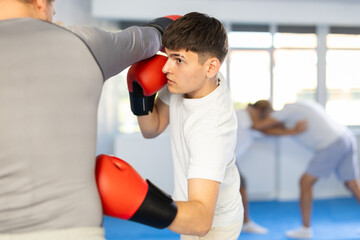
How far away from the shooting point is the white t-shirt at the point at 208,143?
1.11 metres

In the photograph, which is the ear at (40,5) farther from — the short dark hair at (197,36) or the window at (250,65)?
the window at (250,65)

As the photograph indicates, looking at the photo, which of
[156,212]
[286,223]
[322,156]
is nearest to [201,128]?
[156,212]

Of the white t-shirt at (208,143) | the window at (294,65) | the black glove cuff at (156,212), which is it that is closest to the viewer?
the black glove cuff at (156,212)

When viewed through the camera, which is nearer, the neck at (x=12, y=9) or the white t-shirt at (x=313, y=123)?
the neck at (x=12, y=9)

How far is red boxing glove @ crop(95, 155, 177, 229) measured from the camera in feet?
3.12

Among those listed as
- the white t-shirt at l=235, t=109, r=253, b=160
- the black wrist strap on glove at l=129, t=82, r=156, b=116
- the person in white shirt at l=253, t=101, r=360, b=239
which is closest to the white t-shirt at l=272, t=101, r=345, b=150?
the person in white shirt at l=253, t=101, r=360, b=239

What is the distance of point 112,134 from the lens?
460cm

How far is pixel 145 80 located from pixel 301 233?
262 cm

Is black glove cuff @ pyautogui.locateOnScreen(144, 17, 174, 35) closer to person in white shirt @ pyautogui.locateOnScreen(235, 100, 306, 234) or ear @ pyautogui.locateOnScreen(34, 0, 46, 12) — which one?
ear @ pyautogui.locateOnScreen(34, 0, 46, 12)

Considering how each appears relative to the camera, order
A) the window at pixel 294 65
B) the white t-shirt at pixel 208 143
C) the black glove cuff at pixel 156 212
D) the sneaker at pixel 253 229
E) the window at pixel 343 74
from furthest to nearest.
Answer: the window at pixel 343 74 → the window at pixel 294 65 → the sneaker at pixel 253 229 → the white t-shirt at pixel 208 143 → the black glove cuff at pixel 156 212

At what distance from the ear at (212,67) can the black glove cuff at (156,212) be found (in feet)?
1.40

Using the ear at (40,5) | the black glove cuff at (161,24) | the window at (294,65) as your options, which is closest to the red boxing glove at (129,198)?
the ear at (40,5)

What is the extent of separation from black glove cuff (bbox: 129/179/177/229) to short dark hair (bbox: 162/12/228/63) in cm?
43

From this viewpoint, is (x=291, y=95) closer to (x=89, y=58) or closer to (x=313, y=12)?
(x=313, y=12)
